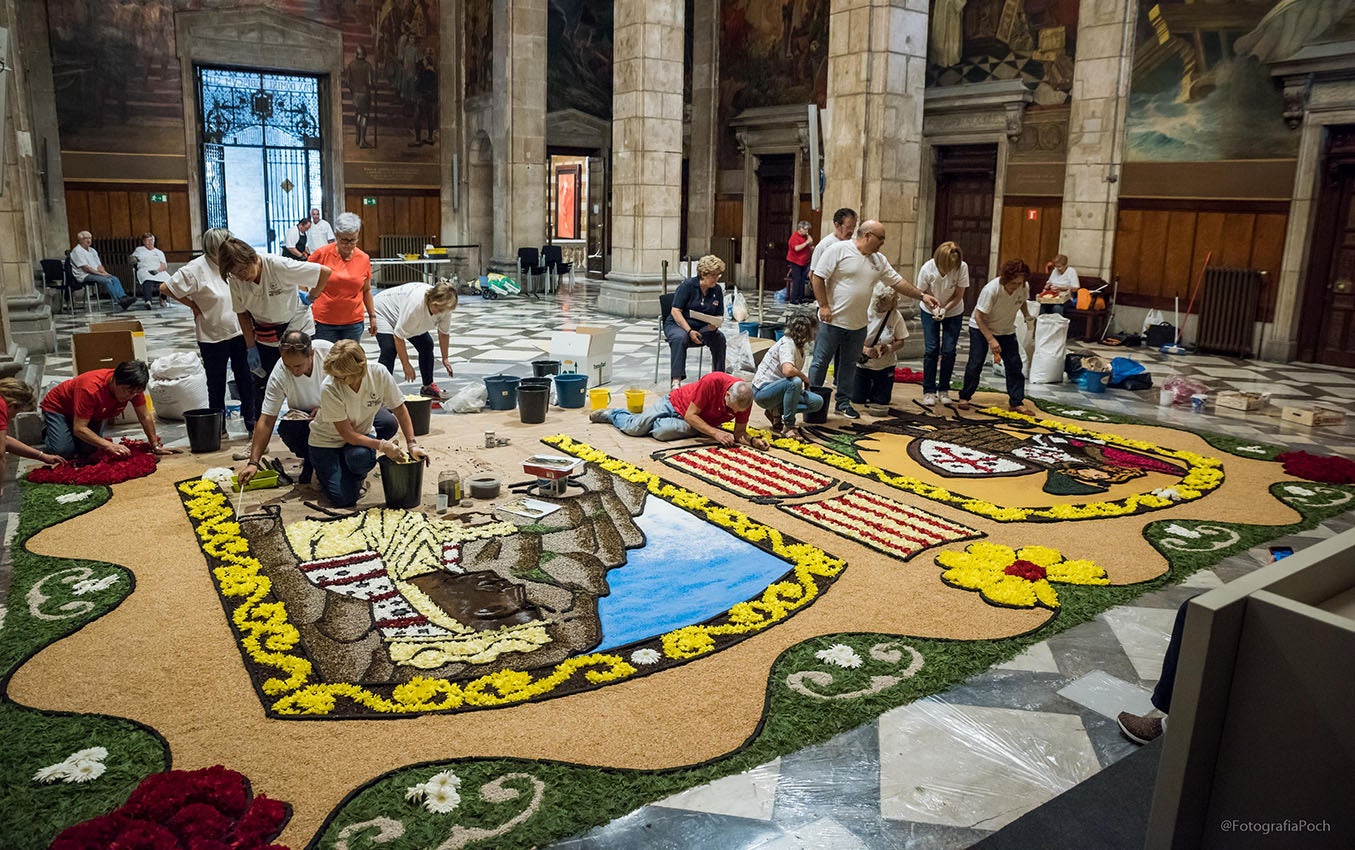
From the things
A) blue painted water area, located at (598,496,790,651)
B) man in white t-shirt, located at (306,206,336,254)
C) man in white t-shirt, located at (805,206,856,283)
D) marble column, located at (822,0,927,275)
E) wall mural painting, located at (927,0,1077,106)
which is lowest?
blue painted water area, located at (598,496,790,651)

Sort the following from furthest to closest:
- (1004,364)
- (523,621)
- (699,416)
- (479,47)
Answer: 1. (479,47)
2. (1004,364)
3. (699,416)
4. (523,621)

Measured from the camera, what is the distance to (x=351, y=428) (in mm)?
5238

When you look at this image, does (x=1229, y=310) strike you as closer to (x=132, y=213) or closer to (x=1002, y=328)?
(x=1002, y=328)

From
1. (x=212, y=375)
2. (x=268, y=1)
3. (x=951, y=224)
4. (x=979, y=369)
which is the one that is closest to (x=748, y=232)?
(x=951, y=224)

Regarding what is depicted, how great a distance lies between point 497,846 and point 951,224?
14281 mm

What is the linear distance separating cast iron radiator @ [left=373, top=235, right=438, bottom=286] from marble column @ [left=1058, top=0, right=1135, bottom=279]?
12441 mm

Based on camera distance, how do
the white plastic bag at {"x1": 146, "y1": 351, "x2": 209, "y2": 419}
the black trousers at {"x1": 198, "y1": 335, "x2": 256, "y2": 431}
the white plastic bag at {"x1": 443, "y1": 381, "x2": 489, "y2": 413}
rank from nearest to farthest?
the black trousers at {"x1": 198, "y1": 335, "x2": 256, "y2": 431} → the white plastic bag at {"x1": 146, "y1": 351, "x2": 209, "y2": 419} → the white plastic bag at {"x1": 443, "y1": 381, "x2": 489, "y2": 413}

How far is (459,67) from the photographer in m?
20.1

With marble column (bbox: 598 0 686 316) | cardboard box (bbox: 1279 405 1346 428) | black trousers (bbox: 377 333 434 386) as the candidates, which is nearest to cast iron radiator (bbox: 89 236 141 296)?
marble column (bbox: 598 0 686 316)

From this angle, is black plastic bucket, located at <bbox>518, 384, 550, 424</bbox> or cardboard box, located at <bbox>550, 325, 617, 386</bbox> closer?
black plastic bucket, located at <bbox>518, 384, 550, 424</bbox>

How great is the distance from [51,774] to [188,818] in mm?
649

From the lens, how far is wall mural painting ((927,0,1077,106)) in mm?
13164

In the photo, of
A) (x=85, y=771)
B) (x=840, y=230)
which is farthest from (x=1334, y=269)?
(x=85, y=771)

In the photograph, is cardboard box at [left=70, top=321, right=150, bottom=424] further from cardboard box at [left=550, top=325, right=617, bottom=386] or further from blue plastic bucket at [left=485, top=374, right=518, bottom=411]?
cardboard box at [left=550, top=325, right=617, bottom=386]
